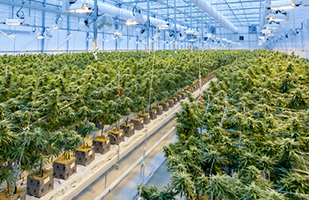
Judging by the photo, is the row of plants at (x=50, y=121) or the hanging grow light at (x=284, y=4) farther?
the hanging grow light at (x=284, y=4)

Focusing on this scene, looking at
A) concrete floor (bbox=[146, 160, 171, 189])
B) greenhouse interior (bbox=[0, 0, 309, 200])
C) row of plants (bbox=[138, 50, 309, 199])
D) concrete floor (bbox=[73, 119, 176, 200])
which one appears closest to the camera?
row of plants (bbox=[138, 50, 309, 199])

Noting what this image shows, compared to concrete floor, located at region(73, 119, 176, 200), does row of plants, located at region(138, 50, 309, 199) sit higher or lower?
higher

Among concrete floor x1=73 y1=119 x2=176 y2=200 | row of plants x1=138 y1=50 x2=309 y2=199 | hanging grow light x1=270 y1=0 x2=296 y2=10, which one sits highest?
hanging grow light x1=270 y1=0 x2=296 y2=10

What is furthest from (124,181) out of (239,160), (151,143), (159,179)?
(239,160)

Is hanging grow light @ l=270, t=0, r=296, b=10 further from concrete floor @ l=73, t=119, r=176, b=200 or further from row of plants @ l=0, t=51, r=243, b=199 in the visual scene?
concrete floor @ l=73, t=119, r=176, b=200

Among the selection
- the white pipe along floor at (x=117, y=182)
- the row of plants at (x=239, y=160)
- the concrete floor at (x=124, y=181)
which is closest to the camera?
the row of plants at (x=239, y=160)

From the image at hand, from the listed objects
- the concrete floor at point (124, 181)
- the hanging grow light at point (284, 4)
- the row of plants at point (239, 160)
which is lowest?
the concrete floor at point (124, 181)

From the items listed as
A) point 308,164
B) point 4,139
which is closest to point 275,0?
point 308,164

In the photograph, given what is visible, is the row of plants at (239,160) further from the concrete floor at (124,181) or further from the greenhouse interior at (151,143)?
the concrete floor at (124,181)

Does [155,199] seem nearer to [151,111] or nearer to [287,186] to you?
[287,186]

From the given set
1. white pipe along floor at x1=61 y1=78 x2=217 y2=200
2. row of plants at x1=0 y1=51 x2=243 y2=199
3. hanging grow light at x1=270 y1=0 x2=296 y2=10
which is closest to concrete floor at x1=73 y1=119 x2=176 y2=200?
white pipe along floor at x1=61 y1=78 x2=217 y2=200

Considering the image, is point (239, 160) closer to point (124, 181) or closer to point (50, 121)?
point (50, 121)

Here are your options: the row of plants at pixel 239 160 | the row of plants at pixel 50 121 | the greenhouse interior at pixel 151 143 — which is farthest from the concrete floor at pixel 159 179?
the row of plants at pixel 239 160

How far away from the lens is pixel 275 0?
4.30 m
